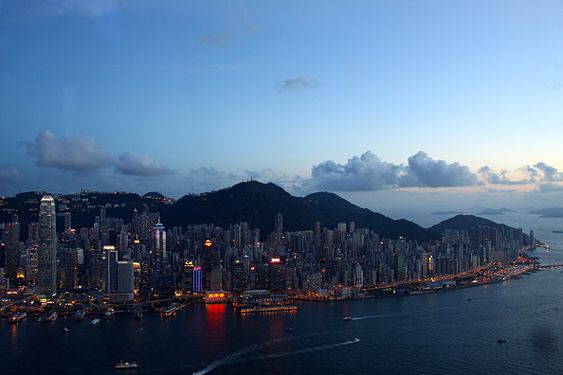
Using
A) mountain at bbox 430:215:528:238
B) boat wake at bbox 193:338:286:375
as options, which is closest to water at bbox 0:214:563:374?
boat wake at bbox 193:338:286:375

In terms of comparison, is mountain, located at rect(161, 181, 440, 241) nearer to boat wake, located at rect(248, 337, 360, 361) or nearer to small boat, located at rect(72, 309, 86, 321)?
small boat, located at rect(72, 309, 86, 321)

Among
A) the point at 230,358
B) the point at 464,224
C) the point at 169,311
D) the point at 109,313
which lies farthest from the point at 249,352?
the point at 464,224

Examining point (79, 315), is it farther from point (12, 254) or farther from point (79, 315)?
point (12, 254)

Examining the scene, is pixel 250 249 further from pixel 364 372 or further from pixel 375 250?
pixel 364 372

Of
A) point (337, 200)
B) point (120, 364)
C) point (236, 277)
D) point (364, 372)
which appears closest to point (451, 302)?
point (236, 277)

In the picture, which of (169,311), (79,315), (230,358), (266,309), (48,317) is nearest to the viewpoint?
(230,358)

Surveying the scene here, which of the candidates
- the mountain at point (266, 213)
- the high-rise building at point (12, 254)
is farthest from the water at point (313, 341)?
the mountain at point (266, 213)
